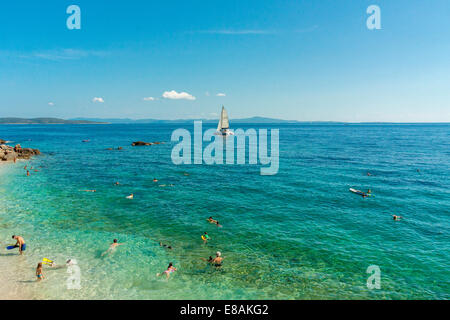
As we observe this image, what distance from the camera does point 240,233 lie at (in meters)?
23.4

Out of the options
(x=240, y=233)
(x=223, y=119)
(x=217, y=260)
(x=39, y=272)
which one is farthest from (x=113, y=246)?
(x=223, y=119)

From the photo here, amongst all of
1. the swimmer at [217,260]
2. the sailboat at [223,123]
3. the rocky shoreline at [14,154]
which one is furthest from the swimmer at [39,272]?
the sailboat at [223,123]

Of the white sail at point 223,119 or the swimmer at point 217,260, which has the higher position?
the white sail at point 223,119

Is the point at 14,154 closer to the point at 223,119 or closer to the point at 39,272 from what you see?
the point at 39,272

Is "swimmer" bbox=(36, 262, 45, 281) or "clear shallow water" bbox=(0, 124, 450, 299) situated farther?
"clear shallow water" bbox=(0, 124, 450, 299)

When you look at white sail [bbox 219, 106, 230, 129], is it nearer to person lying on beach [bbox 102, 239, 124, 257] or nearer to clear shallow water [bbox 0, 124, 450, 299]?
clear shallow water [bbox 0, 124, 450, 299]

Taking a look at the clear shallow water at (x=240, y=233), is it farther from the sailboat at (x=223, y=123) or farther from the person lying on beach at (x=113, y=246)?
the sailboat at (x=223, y=123)

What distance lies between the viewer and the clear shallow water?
16.2 meters

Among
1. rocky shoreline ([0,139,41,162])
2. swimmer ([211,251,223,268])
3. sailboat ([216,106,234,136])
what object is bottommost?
swimmer ([211,251,223,268])

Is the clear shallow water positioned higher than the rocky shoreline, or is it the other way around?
the rocky shoreline

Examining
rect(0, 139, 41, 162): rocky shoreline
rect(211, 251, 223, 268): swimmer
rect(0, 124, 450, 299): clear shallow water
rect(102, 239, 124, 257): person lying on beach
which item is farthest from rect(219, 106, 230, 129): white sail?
rect(211, 251, 223, 268): swimmer

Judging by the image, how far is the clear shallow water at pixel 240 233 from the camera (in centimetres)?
1619

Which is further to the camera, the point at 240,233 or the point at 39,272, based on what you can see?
the point at 240,233

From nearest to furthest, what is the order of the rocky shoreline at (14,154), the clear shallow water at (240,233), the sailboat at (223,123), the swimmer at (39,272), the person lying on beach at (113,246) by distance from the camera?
the swimmer at (39,272), the clear shallow water at (240,233), the person lying on beach at (113,246), the rocky shoreline at (14,154), the sailboat at (223,123)
